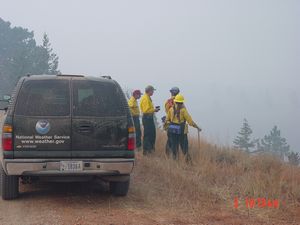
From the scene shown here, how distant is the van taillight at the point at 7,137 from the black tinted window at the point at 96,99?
91 cm

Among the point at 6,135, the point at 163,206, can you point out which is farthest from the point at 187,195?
the point at 6,135

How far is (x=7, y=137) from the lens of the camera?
580 centimetres

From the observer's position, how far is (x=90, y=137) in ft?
19.9

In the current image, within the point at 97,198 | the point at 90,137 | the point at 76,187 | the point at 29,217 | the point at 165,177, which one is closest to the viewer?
the point at 29,217

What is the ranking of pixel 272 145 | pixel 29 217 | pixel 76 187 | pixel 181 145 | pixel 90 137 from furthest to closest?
pixel 272 145 → pixel 181 145 → pixel 76 187 → pixel 90 137 → pixel 29 217

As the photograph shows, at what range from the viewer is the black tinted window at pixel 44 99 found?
5992 millimetres

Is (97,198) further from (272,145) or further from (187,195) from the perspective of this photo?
(272,145)

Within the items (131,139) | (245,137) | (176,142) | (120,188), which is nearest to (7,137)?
(131,139)

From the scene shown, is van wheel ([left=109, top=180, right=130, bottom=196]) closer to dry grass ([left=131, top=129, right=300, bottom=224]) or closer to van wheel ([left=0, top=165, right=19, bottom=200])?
dry grass ([left=131, top=129, right=300, bottom=224])

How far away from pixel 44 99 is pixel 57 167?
0.98 m

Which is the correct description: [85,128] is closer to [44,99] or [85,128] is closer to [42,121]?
[42,121]

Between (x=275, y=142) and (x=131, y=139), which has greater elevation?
(x=131, y=139)

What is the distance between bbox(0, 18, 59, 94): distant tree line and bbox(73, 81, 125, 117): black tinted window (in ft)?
130

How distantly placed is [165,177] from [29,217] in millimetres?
2949
